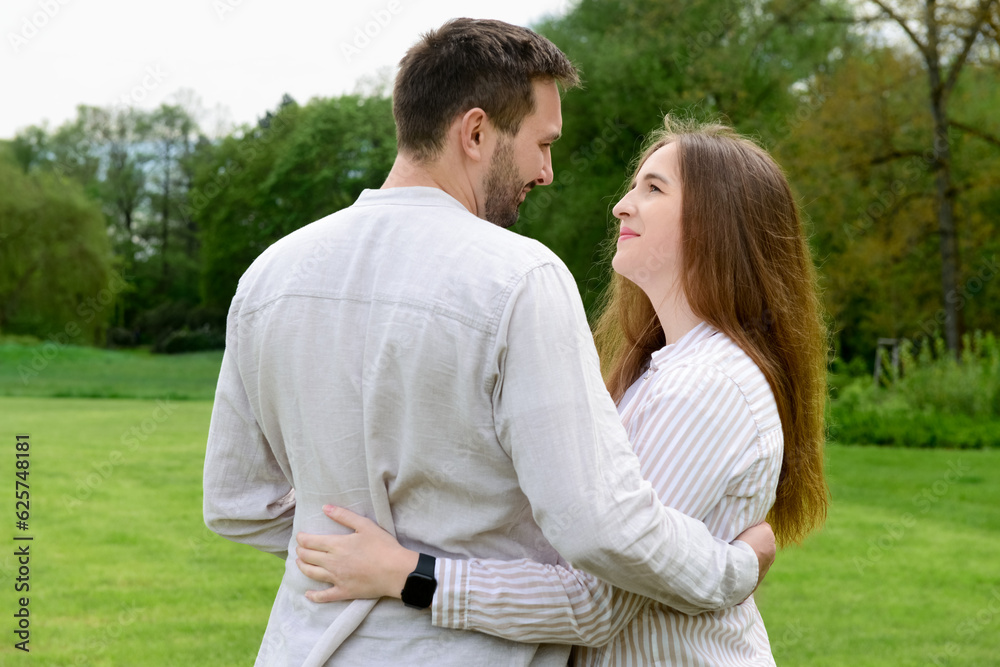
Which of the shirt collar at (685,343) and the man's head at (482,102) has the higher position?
the man's head at (482,102)

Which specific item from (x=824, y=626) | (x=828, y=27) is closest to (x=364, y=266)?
(x=824, y=626)

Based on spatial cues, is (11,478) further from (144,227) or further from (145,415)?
(144,227)

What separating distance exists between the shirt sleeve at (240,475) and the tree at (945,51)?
18.1 metres

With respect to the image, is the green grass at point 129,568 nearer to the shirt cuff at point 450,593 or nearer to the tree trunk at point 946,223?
the shirt cuff at point 450,593

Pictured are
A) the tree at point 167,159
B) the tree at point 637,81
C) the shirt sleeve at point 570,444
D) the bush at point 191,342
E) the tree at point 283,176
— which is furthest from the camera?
the tree at point 167,159

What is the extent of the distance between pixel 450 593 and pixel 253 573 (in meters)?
5.97

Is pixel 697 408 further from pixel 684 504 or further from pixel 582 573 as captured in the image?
pixel 582 573

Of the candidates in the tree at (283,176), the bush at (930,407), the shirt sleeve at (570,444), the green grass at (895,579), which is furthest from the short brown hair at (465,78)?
the tree at (283,176)

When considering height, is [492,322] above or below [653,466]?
above

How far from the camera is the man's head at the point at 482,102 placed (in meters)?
1.67

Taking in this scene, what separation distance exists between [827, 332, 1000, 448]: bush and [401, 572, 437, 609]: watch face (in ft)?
43.3

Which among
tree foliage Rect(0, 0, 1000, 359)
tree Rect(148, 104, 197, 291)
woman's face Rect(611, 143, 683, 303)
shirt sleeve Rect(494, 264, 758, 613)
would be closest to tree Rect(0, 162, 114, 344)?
tree foliage Rect(0, 0, 1000, 359)

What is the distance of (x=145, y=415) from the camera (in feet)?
56.6

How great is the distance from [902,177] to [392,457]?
71.8ft
